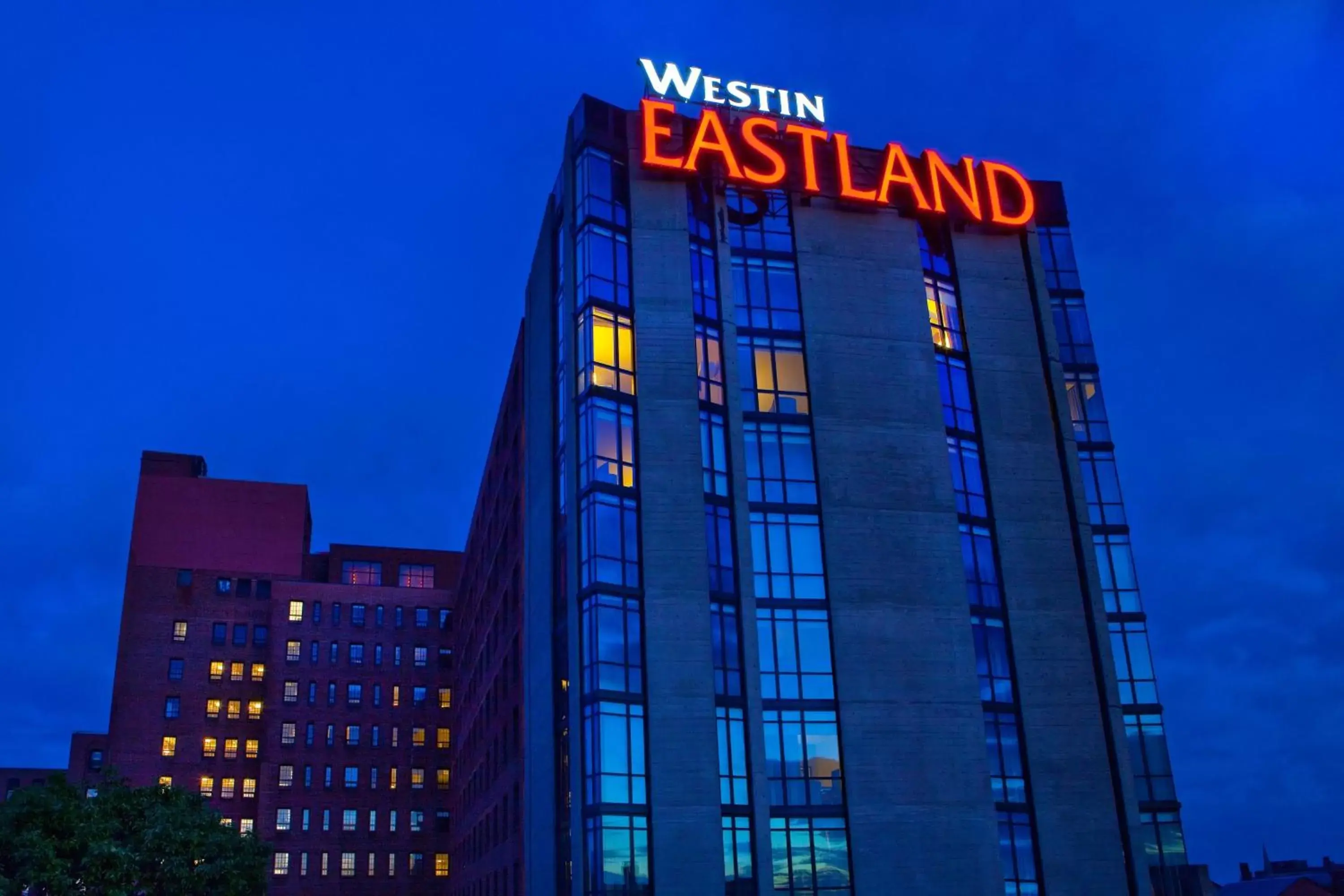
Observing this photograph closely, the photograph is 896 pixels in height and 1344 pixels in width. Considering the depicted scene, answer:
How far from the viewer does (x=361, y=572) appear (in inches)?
4958

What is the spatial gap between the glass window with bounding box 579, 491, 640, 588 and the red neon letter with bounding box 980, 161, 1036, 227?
25726mm

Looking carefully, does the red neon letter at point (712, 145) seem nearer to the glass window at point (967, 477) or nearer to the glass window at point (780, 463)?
the glass window at point (780, 463)

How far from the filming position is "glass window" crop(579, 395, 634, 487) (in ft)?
163

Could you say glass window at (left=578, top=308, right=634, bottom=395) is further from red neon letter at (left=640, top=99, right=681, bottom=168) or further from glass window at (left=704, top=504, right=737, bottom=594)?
red neon letter at (left=640, top=99, right=681, bottom=168)

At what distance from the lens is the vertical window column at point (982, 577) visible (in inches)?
1935

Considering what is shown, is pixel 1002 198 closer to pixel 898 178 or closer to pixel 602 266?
pixel 898 178

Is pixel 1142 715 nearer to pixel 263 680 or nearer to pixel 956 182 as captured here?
pixel 956 182

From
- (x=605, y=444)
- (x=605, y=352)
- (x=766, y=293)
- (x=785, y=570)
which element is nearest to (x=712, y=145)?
(x=766, y=293)

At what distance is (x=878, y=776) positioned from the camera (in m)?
48.0

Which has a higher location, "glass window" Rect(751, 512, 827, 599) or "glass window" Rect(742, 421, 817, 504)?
"glass window" Rect(742, 421, 817, 504)

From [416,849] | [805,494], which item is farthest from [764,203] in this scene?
[416,849]

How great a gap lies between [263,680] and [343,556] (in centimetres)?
1660

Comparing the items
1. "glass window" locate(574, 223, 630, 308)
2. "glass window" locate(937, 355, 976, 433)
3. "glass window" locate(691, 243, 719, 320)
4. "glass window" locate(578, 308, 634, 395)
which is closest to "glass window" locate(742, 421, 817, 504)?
"glass window" locate(691, 243, 719, 320)

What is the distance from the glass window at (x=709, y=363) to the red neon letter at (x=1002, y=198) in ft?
56.9
